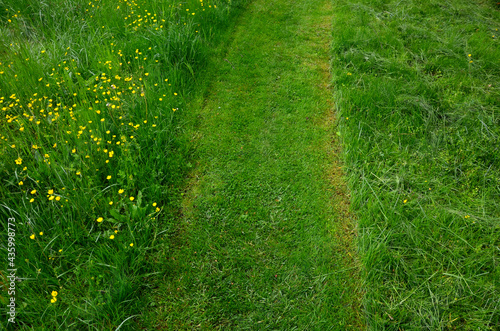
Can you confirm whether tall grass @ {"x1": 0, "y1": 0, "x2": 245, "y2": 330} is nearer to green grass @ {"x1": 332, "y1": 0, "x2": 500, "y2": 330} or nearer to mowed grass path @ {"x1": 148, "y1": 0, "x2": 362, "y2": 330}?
mowed grass path @ {"x1": 148, "y1": 0, "x2": 362, "y2": 330}

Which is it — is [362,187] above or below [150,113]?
below

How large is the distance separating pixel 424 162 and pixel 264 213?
5.28ft

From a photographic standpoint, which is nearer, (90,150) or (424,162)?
(90,150)

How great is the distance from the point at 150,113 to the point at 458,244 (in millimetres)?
3119

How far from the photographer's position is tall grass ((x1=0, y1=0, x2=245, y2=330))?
223 centimetres

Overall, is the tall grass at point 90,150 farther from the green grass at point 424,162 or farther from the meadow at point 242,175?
the green grass at point 424,162

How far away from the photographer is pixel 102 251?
235cm

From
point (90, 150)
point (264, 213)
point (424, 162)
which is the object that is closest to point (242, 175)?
point (264, 213)

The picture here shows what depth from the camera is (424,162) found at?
9.87ft

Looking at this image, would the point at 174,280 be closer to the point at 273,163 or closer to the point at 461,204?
the point at 273,163

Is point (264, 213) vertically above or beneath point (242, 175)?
beneath

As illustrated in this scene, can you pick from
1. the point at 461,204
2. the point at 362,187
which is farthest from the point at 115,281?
the point at 461,204

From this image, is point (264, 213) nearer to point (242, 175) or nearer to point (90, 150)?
point (242, 175)

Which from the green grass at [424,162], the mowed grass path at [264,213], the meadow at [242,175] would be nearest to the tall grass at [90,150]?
the meadow at [242,175]
